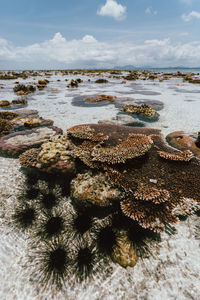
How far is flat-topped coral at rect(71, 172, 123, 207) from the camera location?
3912 mm

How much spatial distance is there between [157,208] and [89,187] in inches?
77.3

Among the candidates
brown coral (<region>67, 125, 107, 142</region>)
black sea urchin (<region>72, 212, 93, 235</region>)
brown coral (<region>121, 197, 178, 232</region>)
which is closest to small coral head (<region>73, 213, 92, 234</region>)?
black sea urchin (<region>72, 212, 93, 235</region>)

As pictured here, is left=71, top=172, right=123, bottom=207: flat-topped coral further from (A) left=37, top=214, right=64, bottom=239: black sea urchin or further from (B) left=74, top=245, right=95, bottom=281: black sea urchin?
(B) left=74, top=245, right=95, bottom=281: black sea urchin

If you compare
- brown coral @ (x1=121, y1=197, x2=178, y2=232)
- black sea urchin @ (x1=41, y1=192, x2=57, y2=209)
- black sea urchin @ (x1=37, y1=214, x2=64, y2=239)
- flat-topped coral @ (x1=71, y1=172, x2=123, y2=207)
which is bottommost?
black sea urchin @ (x1=37, y1=214, x2=64, y2=239)

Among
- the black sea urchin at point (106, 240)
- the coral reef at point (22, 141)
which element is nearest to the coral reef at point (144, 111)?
the coral reef at point (22, 141)

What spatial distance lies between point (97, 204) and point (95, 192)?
33 centimetres

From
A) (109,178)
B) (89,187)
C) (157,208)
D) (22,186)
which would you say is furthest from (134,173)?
(22,186)

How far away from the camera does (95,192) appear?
158 inches

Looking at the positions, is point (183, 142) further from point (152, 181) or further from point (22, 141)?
point (22, 141)

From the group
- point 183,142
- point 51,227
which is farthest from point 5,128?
point 183,142

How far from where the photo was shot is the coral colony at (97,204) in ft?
10.3

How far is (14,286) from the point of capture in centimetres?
284

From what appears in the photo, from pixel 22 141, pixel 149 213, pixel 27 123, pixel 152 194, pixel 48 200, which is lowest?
pixel 48 200

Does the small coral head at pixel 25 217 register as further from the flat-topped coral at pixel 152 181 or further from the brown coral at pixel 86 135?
the brown coral at pixel 86 135
